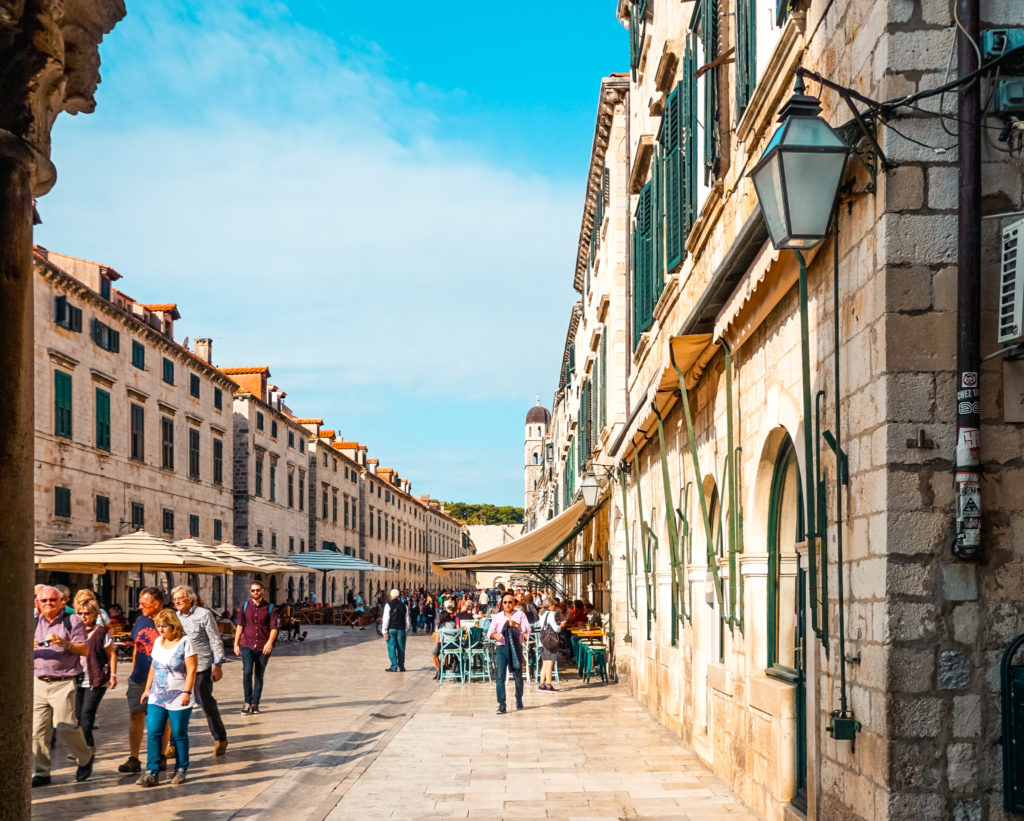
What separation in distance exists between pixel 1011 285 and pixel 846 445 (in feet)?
3.84

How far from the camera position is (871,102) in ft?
16.5

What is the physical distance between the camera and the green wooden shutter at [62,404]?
89.6 ft

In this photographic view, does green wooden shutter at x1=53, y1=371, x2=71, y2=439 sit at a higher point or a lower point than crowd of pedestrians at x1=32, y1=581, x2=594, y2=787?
higher

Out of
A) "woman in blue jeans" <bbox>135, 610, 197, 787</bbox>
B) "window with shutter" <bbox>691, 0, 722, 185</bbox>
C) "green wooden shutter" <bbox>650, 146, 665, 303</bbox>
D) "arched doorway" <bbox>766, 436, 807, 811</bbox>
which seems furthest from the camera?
"green wooden shutter" <bbox>650, 146, 665, 303</bbox>

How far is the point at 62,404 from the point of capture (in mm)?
27719

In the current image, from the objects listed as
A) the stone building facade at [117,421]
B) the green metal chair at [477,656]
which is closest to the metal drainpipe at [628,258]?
the green metal chair at [477,656]

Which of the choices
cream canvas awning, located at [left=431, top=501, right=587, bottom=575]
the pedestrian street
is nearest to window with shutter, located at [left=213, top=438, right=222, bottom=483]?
cream canvas awning, located at [left=431, top=501, right=587, bottom=575]

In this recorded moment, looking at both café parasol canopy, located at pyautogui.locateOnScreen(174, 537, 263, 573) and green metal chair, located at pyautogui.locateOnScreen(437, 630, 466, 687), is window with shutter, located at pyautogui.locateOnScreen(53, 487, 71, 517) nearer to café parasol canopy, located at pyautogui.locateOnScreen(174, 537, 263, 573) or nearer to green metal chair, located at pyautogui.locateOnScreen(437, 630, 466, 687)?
café parasol canopy, located at pyautogui.locateOnScreen(174, 537, 263, 573)

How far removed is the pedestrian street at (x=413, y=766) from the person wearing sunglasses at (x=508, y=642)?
416mm

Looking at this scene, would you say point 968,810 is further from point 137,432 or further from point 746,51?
point 137,432

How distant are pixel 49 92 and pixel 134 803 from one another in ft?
23.3

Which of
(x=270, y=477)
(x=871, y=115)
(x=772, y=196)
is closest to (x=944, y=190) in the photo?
(x=871, y=115)

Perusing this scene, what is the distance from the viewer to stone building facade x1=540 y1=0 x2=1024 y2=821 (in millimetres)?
4906

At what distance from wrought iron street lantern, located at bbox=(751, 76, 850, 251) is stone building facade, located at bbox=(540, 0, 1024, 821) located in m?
0.18
